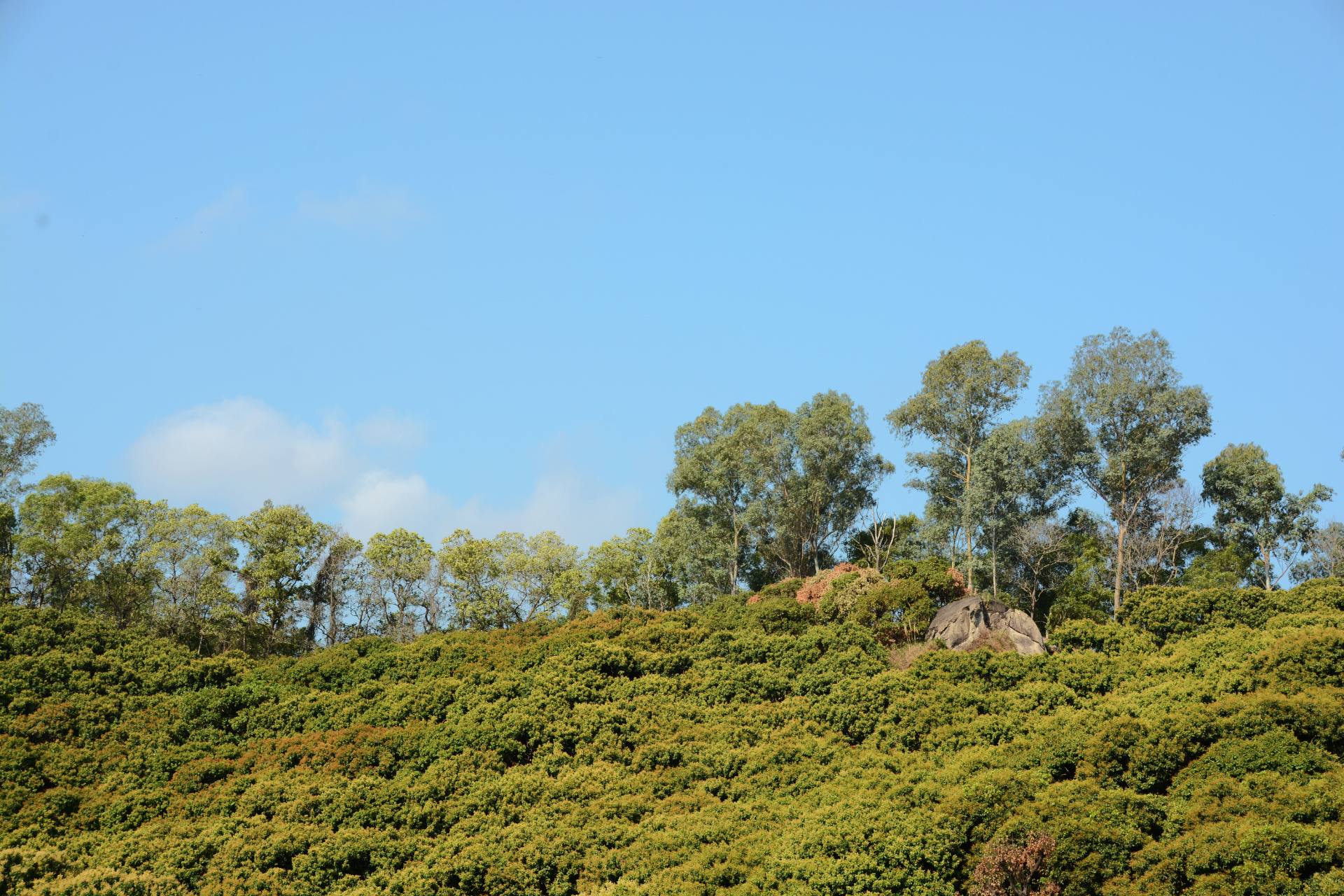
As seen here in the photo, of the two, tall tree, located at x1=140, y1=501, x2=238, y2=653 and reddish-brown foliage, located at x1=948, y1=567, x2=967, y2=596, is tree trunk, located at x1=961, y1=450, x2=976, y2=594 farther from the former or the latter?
tall tree, located at x1=140, y1=501, x2=238, y2=653

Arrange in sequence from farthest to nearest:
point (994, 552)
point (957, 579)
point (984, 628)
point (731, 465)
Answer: point (731, 465), point (994, 552), point (957, 579), point (984, 628)

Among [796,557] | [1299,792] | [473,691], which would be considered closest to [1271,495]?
[796,557]

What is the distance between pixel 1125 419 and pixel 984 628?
13389mm

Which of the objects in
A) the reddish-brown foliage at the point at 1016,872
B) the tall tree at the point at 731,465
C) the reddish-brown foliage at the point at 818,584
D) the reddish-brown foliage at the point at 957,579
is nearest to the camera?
the reddish-brown foliage at the point at 1016,872

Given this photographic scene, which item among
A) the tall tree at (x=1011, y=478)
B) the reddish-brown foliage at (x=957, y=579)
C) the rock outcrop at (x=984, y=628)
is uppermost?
the tall tree at (x=1011, y=478)

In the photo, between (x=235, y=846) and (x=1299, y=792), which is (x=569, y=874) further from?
(x=1299, y=792)

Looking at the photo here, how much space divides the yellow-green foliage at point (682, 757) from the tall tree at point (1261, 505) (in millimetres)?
13920

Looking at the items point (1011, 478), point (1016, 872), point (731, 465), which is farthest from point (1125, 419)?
point (1016, 872)

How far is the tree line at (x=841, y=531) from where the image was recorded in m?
44.7

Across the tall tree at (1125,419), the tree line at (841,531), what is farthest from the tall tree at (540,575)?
the tall tree at (1125,419)

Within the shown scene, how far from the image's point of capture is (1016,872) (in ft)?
71.8

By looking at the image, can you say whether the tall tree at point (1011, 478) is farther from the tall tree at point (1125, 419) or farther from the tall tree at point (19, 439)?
the tall tree at point (19, 439)

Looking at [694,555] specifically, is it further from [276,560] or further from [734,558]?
[276,560]

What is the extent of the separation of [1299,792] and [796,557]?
2950 cm
